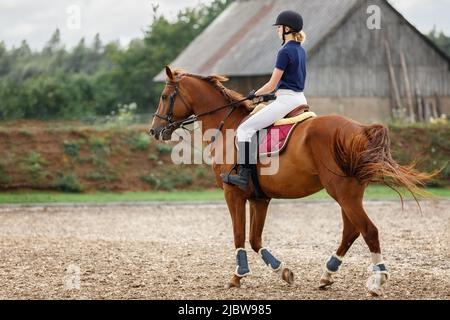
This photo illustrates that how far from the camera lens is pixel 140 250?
13.4 m

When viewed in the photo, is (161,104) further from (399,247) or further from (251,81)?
(251,81)

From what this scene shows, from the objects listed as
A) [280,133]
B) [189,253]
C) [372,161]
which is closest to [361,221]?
[372,161]

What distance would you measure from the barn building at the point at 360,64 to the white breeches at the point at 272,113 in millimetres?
→ 29150

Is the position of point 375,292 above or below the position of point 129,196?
above

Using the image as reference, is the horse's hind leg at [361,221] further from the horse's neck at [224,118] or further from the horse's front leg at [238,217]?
the horse's neck at [224,118]

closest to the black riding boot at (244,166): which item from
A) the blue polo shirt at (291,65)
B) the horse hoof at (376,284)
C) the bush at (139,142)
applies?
the blue polo shirt at (291,65)

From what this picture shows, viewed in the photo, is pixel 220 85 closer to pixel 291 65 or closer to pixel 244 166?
pixel 291 65

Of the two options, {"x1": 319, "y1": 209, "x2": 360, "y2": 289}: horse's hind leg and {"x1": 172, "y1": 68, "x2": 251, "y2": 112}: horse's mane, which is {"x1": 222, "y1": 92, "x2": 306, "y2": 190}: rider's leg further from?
{"x1": 319, "y1": 209, "x2": 360, "y2": 289}: horse's hind leg

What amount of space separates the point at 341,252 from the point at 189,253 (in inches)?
154

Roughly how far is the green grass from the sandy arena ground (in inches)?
76.1

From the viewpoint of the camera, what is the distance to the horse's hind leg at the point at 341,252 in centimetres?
958

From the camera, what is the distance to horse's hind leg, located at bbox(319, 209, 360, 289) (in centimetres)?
958

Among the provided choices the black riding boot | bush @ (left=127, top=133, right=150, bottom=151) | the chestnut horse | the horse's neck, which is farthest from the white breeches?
bush @ (left=127, top=133, right=150, bottom=151)

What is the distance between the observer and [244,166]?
998 cm
